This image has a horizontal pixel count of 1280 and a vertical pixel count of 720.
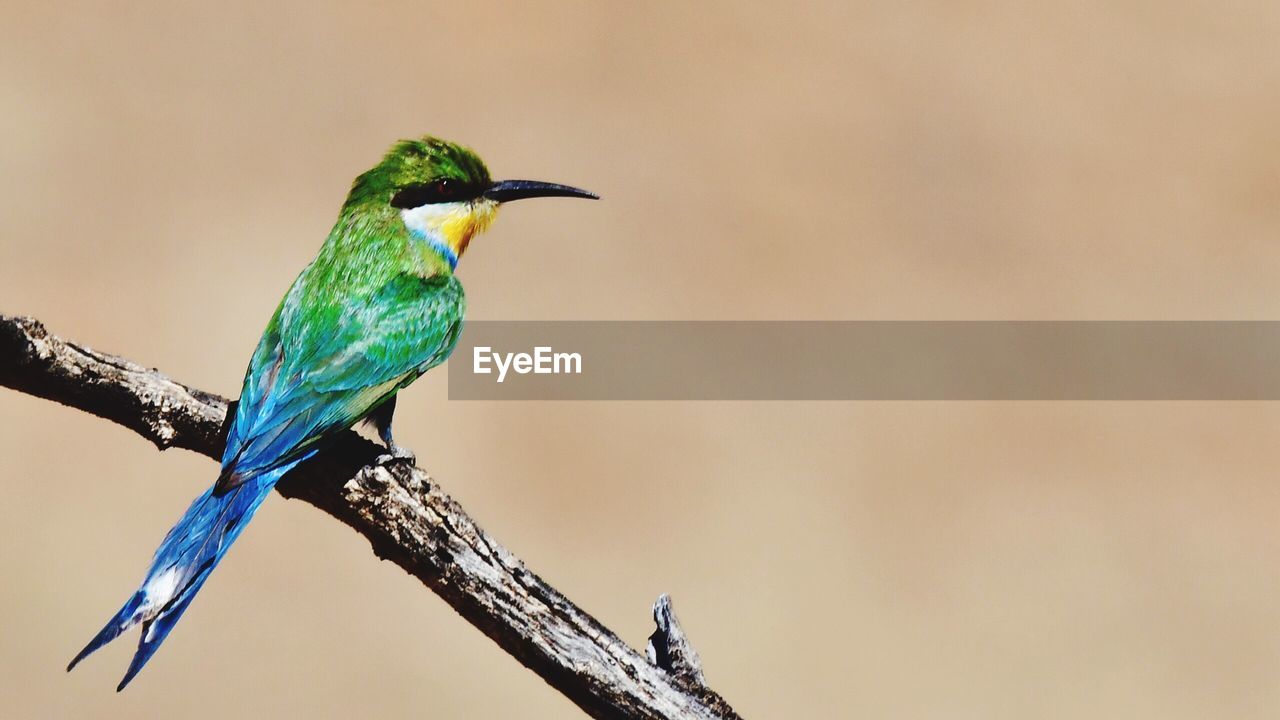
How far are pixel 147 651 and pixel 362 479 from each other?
12.4 inches

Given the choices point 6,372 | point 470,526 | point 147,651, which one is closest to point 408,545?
point 470,526

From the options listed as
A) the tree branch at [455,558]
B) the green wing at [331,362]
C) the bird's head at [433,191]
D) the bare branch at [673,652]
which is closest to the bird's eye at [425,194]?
the bird's head at [433,191]

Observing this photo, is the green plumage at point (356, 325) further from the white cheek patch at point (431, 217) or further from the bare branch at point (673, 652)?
the bare branch at point (673, 652)

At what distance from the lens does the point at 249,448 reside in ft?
4.95

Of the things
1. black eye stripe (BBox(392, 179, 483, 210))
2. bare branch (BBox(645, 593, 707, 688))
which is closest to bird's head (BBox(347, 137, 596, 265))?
black eye stripe (BBox(392, 179, 483, 210))

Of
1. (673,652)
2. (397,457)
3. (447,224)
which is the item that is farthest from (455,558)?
(447,224)

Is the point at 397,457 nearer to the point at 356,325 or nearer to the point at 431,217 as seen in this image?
the point at 356,325

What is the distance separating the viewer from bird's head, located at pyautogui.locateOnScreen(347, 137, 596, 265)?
6.40ft

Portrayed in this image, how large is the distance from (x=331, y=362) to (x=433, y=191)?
37 cm

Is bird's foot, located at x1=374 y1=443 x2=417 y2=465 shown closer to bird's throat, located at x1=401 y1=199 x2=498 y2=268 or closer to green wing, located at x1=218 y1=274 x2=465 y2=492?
green wing, located at x1=218 y1=274 x2=465 y2=492

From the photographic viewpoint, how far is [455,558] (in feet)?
4.91

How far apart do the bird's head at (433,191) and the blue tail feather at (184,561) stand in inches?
20.9

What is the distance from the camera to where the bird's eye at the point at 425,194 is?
1951 mm

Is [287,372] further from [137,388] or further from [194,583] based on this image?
[194,583]
